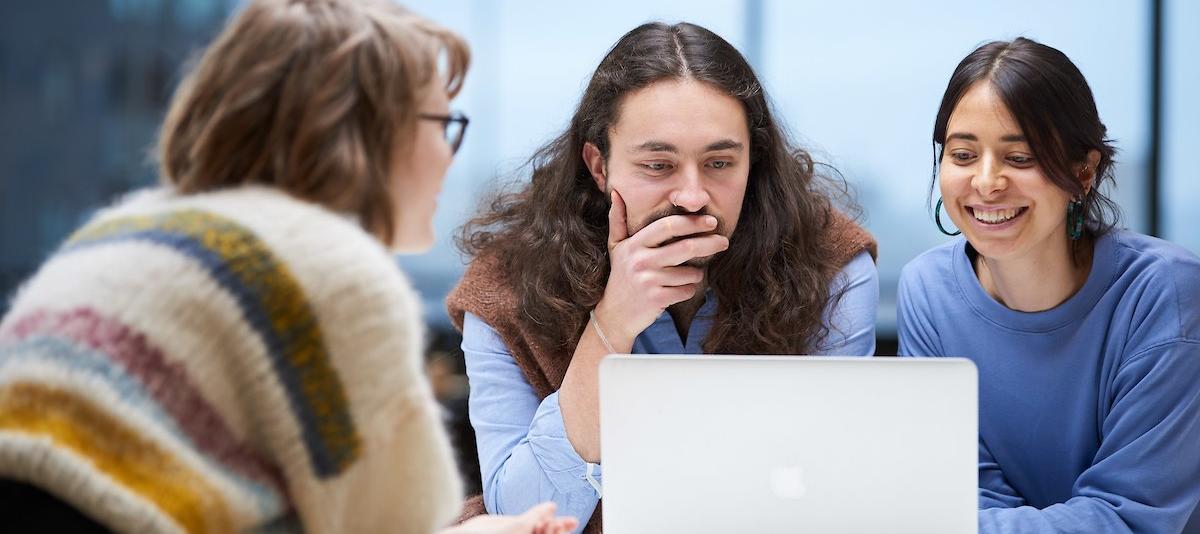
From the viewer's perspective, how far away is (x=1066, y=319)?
5.46 feet

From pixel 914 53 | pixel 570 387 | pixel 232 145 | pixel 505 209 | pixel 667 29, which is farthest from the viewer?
pixel 914 53

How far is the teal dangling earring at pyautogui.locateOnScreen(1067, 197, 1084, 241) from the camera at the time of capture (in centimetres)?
168

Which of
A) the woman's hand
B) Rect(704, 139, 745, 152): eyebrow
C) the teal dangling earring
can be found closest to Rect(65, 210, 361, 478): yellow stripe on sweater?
the woman's hand

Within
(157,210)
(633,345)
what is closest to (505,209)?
(633,345)

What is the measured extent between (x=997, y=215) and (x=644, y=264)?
56cm

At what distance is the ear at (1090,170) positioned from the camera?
166 centimetres

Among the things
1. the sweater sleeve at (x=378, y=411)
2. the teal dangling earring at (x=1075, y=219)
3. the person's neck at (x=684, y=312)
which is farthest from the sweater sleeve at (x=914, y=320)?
the sweater sleeve at (x=378, y=411)

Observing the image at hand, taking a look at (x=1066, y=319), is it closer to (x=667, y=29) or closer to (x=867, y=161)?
(x=667, y=29)

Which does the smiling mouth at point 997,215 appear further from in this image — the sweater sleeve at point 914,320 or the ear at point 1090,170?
the sweater sleeve at point 914,320

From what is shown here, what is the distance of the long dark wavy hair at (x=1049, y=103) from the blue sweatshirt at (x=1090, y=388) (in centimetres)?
14

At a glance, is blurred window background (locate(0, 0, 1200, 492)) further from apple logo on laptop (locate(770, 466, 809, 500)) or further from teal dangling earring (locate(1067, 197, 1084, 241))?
apple logo on laptop (locate(770, 466, 809, 500))

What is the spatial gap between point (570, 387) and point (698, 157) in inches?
17.0

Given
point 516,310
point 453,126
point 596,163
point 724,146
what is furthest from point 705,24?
point 453,126

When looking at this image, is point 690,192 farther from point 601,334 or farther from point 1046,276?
point 1046,276
